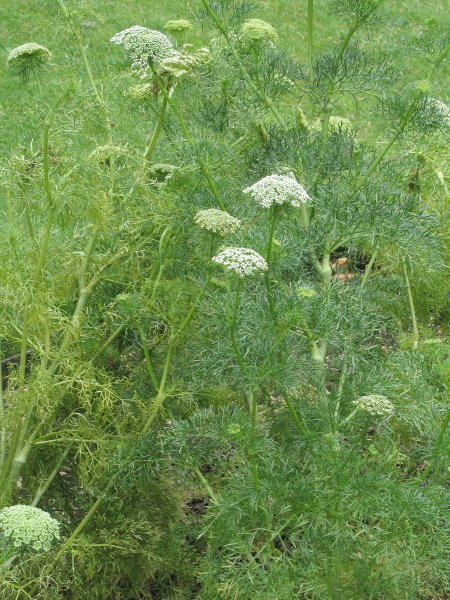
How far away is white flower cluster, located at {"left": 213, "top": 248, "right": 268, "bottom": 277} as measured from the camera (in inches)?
83.1

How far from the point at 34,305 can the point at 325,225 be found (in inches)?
38.5

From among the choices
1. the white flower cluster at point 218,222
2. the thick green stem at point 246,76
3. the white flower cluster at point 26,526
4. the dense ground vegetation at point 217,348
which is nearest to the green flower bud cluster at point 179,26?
the dense ground vegetation at point 217,348

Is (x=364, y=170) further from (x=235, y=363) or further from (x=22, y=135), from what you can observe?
(x=22, y=135)

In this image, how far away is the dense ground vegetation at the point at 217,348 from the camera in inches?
96.4

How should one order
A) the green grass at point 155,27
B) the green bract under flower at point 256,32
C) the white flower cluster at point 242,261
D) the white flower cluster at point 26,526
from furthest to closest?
the green grass at point 155,27
the green bract under flower at point 256,32
the white flower cluster at point 242,261
the white flower cluster at point 26,526

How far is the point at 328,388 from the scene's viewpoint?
114 inches

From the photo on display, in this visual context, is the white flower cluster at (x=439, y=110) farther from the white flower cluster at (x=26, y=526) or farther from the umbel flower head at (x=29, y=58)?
the white flower cluster at (x=26, y=526)

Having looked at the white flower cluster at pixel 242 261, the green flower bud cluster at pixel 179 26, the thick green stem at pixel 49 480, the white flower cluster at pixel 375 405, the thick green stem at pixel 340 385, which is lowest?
the thick green stem at pixel 49 480

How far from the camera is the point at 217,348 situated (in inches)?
105

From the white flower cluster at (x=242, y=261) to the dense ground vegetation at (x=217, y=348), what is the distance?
1 cm

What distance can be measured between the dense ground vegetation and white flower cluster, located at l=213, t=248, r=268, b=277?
1cm

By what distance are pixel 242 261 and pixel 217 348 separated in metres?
0.58

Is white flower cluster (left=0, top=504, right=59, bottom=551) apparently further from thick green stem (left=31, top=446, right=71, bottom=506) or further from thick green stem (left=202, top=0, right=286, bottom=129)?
thick green stem (left=202, top=0, right=286, bottom=129)

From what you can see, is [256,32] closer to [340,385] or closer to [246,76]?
[246,76]
